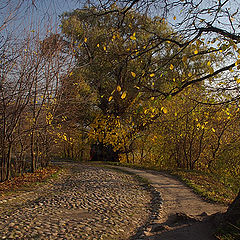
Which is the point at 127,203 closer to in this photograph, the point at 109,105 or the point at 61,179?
the point at 61,179

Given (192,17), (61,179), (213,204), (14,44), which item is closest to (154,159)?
(61,179)

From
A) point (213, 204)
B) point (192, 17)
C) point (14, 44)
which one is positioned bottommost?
point (213, 204)

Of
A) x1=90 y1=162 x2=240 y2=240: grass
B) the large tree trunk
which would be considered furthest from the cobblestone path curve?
the large tree trunk

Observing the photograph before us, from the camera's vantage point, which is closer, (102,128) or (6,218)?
(6,218)

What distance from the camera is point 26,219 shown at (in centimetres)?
504

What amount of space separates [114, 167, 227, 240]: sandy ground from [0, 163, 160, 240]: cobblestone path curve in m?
0.40

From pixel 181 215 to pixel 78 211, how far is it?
244 cm

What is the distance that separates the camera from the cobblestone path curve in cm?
450

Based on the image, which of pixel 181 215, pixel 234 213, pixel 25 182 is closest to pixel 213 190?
pixel 181 215

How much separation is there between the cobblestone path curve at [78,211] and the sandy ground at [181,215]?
1.32 feet

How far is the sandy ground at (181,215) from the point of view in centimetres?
427

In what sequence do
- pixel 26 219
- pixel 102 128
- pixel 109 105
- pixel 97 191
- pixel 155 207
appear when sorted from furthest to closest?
pixel 109 105 → pixel 102 128 → pixel 97 191 → pixel 155 207 → pixel 26 219

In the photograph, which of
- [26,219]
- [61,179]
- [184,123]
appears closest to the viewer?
[26,219]

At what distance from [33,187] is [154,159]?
38.1 feet
